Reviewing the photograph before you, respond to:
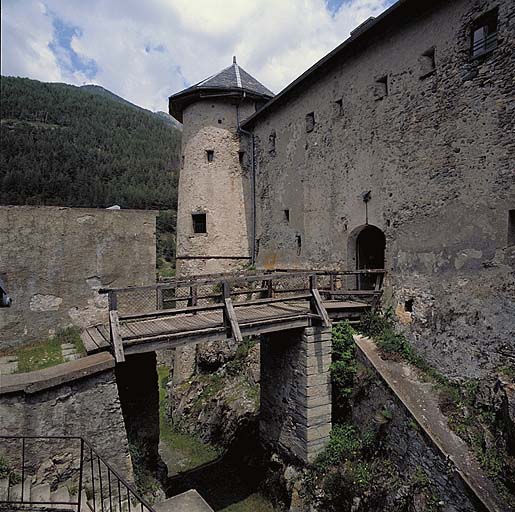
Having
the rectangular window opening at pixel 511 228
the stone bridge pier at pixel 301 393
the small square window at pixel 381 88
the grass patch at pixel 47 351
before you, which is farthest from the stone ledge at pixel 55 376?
the small square window at pixel 381 88

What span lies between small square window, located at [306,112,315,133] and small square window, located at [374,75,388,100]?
8.66 ft

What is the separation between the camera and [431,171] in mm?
7949

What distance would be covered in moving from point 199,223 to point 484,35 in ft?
34.0

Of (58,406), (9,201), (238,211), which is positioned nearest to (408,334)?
(58,406)

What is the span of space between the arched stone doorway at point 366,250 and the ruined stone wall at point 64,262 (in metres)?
5.34

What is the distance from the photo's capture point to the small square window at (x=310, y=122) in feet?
38.8

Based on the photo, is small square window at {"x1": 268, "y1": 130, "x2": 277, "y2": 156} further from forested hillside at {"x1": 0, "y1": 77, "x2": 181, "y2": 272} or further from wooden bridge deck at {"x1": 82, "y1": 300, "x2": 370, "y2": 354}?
forested hillside at {"x1": 0, "y1": 77, "x2": 181, "y2": 272}

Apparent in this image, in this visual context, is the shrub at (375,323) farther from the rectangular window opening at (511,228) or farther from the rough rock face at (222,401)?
the rough rock face at (222,401)

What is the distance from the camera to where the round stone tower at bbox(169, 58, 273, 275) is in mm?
14219

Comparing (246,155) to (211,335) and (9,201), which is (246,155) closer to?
(211,335)

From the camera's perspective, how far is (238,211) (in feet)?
48.3

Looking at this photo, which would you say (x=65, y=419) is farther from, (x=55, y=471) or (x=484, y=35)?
(x=484, y=35)

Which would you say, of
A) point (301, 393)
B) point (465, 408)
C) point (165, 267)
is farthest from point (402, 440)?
point (165, 267)

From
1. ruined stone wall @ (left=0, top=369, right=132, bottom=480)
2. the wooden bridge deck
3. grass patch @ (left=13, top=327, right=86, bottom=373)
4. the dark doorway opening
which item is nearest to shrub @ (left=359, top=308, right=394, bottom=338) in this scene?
the wooden bridge deck
